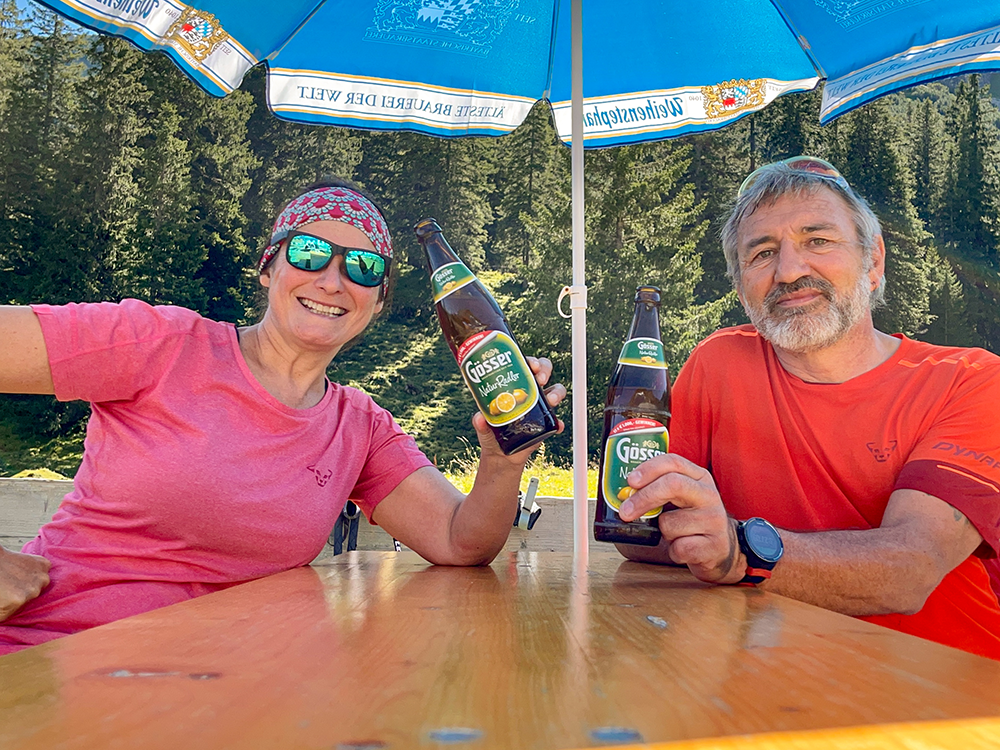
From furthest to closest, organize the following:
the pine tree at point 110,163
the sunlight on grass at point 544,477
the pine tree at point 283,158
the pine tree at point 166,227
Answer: the pine tree at point 283,158, the pine tree at point 166,227, the pine tree at point 110,163, the sunlight on grass at point 544,477

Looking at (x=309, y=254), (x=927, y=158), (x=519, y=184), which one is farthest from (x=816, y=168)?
(x=927, y=158)

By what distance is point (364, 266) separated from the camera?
1729 mm

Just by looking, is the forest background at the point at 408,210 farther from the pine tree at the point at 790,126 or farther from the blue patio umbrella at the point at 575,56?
the blue patio umbrella at the point at 575,56

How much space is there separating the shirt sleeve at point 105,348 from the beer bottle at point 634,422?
0.88 m

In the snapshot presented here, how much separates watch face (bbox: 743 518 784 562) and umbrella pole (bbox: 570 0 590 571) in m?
0.42

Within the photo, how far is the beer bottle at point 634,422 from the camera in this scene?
124 centimetres

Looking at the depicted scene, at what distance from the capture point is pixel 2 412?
54.9 ft

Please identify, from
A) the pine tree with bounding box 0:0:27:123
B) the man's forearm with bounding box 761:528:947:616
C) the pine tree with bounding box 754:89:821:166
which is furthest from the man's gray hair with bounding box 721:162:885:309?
the pine tree with bounding box 754:89:821:166

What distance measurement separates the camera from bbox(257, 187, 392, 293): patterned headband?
1720mm

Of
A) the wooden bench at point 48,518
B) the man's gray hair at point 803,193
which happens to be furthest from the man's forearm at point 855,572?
the wooden bench at point 48,518

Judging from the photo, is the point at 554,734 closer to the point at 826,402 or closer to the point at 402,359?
the point at 826,402

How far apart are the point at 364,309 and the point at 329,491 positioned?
1.51 feet

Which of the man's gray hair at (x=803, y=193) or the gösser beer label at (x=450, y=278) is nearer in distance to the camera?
the gösser beer label at (x=450, y=278)

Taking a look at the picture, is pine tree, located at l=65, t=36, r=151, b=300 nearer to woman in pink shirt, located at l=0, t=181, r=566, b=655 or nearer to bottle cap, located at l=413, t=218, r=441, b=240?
woman in pink shirt, located at l=0, t=181, r=566, b=655
